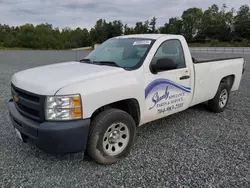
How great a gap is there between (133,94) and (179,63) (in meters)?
1.31

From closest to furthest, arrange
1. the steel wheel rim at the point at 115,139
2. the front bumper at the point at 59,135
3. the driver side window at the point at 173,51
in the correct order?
the front bumper at the point at 59,135 → the steel wheel rim at the point at 115,139 → the driver side window at the point at 173,51

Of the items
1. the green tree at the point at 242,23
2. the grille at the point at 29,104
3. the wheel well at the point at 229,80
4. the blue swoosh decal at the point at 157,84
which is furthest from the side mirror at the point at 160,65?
the green tree at the point at 242,23

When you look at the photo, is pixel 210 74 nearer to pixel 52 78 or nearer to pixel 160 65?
pixel 160 65

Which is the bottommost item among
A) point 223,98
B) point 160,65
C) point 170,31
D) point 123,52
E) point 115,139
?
point 115,139

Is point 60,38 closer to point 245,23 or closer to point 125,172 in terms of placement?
point 245,23

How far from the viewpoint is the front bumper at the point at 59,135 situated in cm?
244

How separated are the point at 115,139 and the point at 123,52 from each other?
1.52 metres

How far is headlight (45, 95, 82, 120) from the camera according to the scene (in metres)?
2.46

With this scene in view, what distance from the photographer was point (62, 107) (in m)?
2.47

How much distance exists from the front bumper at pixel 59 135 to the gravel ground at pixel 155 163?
0.31 meters

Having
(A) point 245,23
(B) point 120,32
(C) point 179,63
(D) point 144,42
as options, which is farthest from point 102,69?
(B) point 120,32

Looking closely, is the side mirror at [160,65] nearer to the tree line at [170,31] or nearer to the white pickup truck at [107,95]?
the white pickup truck at [107,95]

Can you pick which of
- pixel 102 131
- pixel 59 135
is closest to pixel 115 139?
→ pixel 102 131

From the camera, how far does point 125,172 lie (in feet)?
9.10
